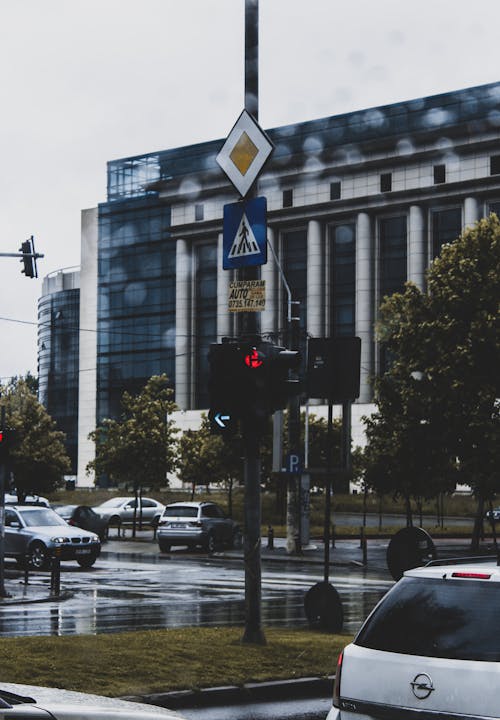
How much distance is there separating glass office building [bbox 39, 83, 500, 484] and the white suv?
74197 millimetres

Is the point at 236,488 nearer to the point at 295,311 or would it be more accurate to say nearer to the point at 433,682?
the point at 295,311

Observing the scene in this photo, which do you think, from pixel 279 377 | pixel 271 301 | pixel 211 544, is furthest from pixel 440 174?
pixel 279 377

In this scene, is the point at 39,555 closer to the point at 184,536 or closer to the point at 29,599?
the point at 184,536

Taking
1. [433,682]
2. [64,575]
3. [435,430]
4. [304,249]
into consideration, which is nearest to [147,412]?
[435,430]

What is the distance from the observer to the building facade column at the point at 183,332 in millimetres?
98250

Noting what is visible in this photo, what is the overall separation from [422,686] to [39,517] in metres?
26.6

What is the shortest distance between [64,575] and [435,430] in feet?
49.9

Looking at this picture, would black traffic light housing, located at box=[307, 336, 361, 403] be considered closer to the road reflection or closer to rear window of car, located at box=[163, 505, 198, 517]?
the road reflection

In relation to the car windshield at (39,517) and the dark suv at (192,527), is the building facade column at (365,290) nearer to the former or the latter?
the dark suv at (192,527)

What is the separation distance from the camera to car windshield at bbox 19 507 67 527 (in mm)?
31375

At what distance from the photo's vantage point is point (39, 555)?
1201 inches

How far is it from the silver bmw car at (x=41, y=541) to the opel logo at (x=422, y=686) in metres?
24.6

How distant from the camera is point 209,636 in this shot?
1355 centimetres

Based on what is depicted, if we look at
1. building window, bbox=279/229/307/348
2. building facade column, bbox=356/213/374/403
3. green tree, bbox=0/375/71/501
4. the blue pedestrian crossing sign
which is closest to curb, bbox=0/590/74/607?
the blue pedestrian crossing sign
